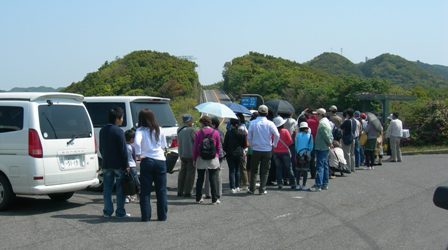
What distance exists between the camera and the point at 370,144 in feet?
55.7

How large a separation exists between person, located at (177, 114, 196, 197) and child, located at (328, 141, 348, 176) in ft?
15.2

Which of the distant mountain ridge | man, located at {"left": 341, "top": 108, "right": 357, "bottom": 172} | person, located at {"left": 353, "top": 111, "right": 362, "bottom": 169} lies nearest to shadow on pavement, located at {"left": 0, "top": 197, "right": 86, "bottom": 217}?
man, located at {"left": 341, "top": 108, "right": 357, "bottom": 172}

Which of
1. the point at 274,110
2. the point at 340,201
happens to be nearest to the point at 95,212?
the point at 340,201

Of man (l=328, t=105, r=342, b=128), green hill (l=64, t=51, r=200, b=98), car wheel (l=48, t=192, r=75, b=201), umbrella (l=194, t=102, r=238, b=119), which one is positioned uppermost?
green hill (l=64, t=51, r=200, b=98)

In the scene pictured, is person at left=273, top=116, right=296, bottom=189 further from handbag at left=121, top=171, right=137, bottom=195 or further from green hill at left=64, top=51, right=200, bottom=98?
green hill at left=64, top=51, right=200, bottom=98

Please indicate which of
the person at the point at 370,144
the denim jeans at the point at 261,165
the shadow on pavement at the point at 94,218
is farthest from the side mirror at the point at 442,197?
the person at the point at 370,144

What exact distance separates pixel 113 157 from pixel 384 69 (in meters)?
135

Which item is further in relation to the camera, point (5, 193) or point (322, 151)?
point (322, 151)

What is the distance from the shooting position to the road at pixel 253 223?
7.42 metres

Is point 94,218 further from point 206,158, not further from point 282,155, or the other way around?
point 282,155

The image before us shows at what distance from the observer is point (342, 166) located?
1468cm

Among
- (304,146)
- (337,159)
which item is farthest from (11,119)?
(337,159)

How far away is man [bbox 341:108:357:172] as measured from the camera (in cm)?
1528

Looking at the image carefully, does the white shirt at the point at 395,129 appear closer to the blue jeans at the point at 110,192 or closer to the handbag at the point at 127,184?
the handbag at the point at 127,184
